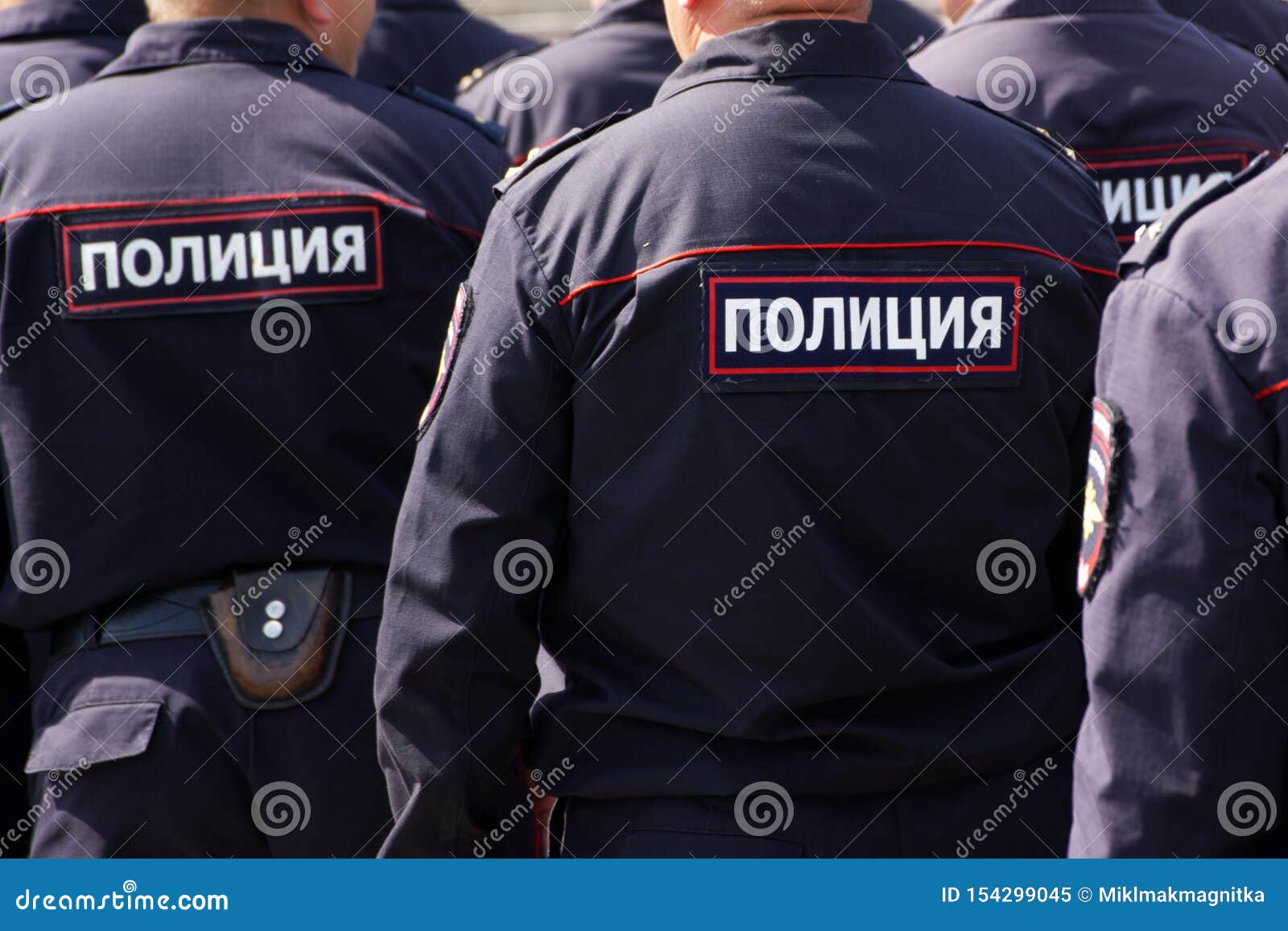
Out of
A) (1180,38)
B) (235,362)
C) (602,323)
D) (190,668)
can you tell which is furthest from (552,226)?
(1180,38)

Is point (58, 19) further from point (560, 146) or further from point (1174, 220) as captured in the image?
point (1174, 220)

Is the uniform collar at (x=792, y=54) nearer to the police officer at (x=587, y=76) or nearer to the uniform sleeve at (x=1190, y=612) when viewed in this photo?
the uniform sleeve at (x=1190, y=612)

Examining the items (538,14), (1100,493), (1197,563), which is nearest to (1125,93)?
(1100,493)

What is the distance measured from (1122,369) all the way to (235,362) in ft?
4.44

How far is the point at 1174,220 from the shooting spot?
4.97ft

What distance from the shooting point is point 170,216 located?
2.30 m

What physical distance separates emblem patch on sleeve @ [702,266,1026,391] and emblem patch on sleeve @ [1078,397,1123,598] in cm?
33

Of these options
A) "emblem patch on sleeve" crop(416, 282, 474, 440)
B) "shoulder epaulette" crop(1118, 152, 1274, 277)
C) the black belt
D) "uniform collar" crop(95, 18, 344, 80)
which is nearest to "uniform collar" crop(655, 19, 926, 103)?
"emblem patch on sleeve" crop(416, 282, 474, 440)

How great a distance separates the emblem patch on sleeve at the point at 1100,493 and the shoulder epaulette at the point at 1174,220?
139 mm

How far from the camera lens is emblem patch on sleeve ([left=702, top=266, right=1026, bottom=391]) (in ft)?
5.97

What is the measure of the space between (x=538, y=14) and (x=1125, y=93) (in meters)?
3.78

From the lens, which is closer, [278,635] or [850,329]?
[850,329]

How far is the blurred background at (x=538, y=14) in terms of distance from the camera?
5.98 meters

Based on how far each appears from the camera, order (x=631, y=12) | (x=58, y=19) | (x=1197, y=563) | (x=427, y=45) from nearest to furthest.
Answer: (x=1197, y=563), (x=58, y=19), (x=631, y=12), (x=427, y=45)
